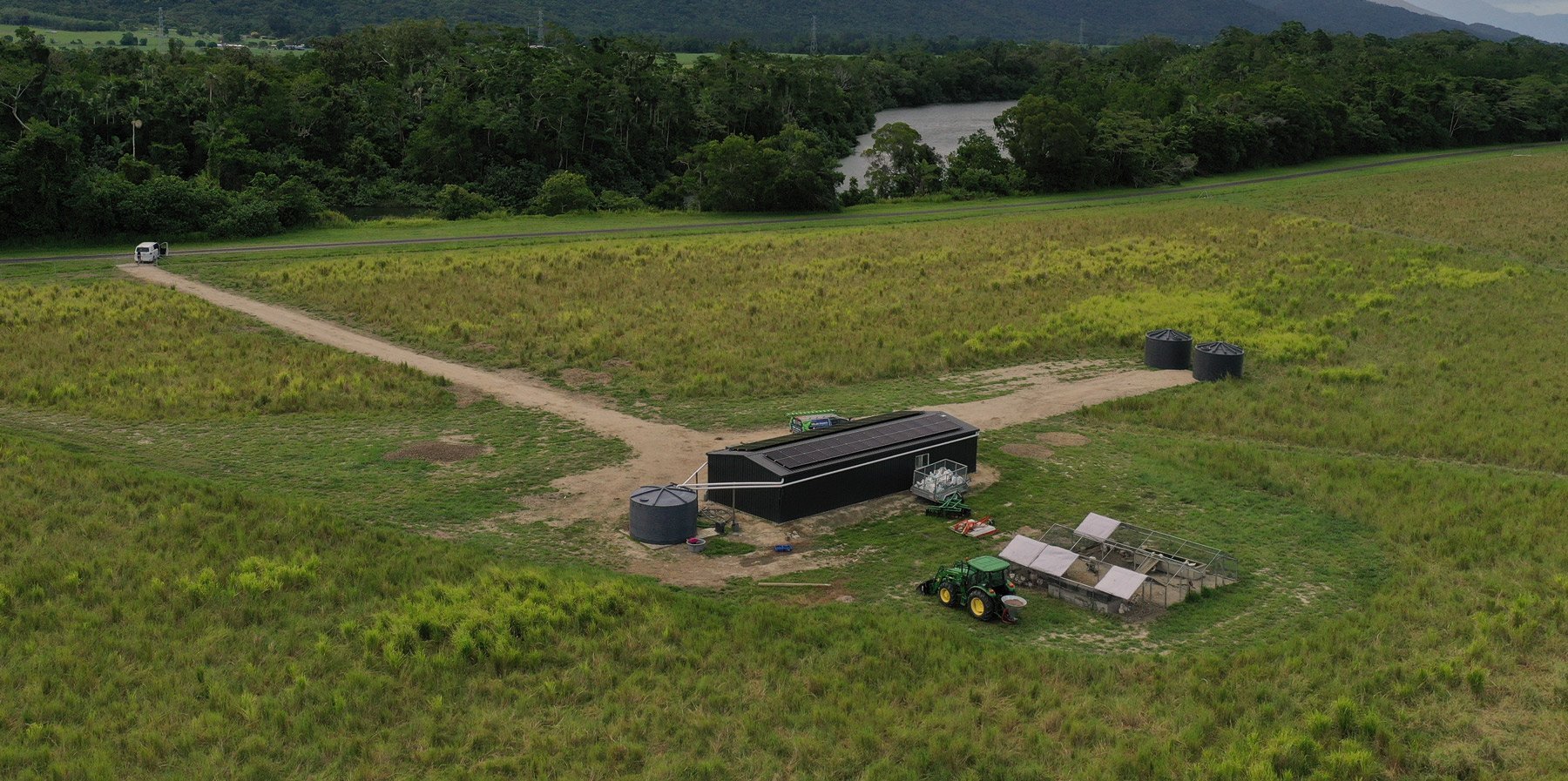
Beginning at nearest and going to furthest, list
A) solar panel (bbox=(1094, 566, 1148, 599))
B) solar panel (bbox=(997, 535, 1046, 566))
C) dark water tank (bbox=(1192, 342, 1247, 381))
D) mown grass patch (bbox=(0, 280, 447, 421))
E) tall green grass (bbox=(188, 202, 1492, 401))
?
solar panel (bbox=(1094, 566, 1148, 599)) → solar panel (bbox=(997, 535, 1046, 566)) → mown grass patch (bbox=(0, 280, 447, 421)) → dark water tank (bbox=(1192, 342, 1247, 381)) → tall green grass (bbox=(188, 202, 1492, 401))

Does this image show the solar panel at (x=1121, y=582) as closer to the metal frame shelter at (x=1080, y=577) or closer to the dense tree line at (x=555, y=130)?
the metal frame shelter at (x=1080, y=577)

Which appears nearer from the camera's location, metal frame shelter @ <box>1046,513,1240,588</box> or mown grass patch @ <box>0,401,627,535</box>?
metal frame shelter @ <box>1046,513,1240,588</box>

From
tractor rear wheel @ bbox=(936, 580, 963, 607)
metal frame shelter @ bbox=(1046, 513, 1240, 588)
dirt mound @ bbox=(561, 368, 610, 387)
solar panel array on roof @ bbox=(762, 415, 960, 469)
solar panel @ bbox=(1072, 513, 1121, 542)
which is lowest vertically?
tractor rear wheel @ bbox=(936, 580, 963, 607)

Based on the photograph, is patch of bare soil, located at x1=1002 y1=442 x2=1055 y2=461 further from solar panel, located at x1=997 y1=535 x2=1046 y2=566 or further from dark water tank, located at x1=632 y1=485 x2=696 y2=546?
dark water tank, located at x1=632 y1=485 x2=696 y2=546

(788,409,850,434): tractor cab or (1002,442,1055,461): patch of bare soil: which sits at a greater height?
(788,409,850,434): tractor cab

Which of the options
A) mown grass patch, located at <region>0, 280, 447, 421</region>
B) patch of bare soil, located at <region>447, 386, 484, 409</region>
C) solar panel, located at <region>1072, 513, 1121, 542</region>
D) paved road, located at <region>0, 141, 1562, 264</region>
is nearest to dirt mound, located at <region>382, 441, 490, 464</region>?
patch of bare soil, located at <region>447, 386, 484, 409</region>

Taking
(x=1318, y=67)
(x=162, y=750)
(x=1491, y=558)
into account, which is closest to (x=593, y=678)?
(x=162, y=750)

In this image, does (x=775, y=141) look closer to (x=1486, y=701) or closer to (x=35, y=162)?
(x=35, y=162)
